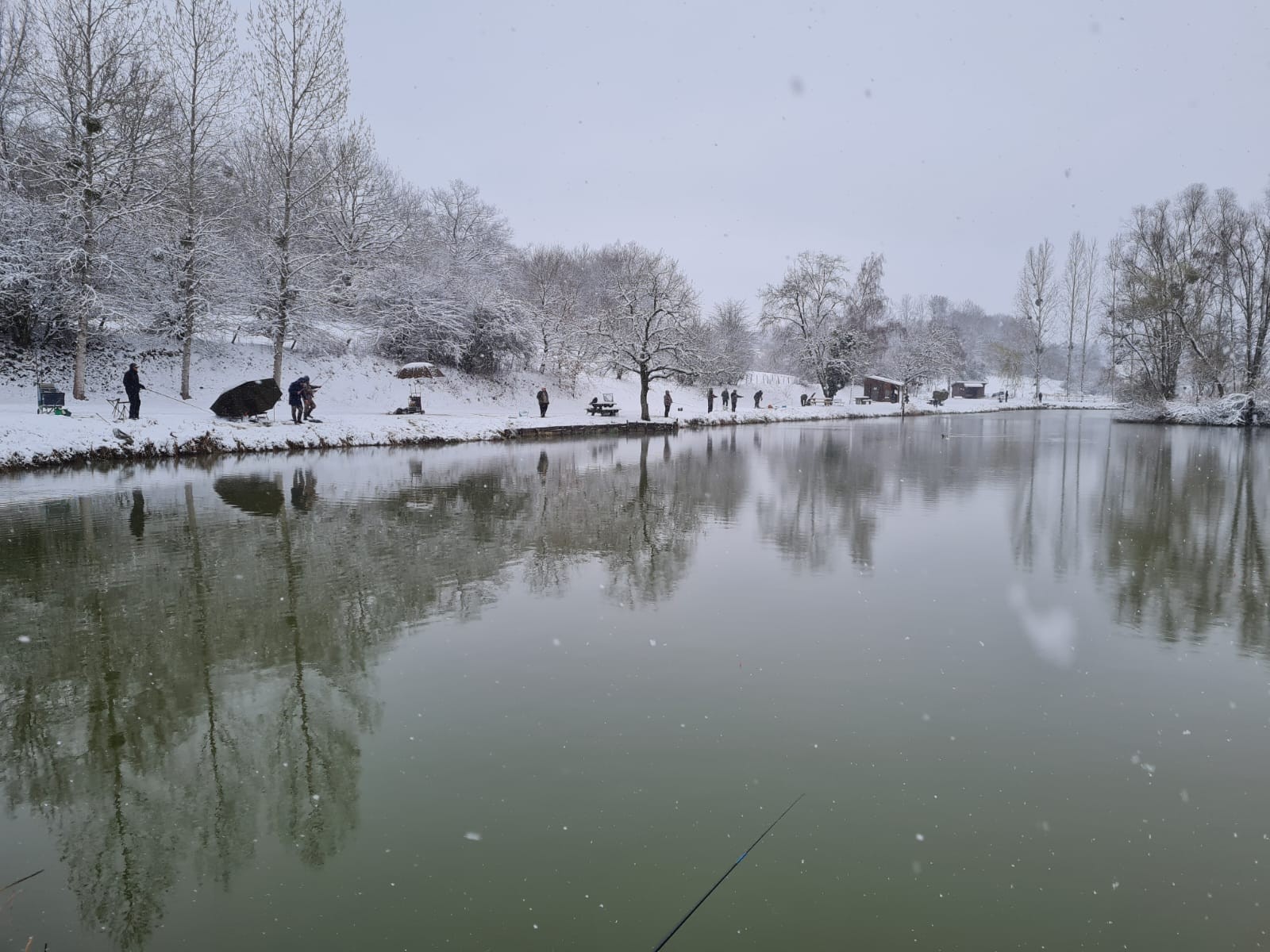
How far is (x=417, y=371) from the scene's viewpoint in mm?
42344

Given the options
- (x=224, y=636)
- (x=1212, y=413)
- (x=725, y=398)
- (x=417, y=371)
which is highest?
(x=417, y=371)

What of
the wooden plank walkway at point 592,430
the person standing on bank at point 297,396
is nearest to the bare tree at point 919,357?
the wooden plank walkway at point 592,430

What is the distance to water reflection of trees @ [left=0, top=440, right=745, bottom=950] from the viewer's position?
14.6 ft

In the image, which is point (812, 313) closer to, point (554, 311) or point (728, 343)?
point (728, 343)

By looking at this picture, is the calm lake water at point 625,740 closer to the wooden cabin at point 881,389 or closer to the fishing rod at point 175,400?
the fishing rod at point 175,400

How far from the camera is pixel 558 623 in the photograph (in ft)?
26.6

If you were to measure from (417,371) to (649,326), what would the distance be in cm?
1270

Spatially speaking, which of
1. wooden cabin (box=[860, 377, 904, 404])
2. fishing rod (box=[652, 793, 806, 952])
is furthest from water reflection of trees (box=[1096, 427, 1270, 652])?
wooden cabin (box=[860, 377, 904, 404])

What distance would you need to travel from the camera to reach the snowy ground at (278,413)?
68.8 feet

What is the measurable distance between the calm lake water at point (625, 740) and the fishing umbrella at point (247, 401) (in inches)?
629

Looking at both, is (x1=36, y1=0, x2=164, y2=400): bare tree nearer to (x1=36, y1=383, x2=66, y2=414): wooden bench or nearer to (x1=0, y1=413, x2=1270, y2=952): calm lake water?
(x1=36, y1=383, x2=66, y2=414): wooden bench

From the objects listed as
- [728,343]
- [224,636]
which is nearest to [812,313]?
[728,343]

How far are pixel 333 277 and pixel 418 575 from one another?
110ft

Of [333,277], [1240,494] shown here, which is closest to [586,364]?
[333,277]
